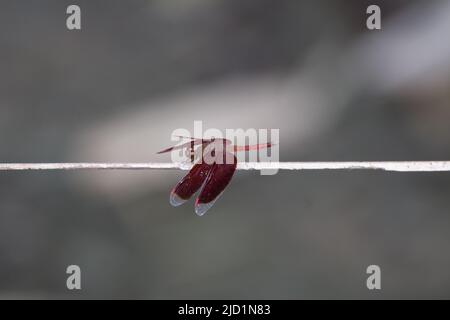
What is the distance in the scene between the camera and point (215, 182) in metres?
0.93

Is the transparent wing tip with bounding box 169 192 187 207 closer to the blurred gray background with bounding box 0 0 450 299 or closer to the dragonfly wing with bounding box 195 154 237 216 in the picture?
the dragonfly wing with bounding box 195 154 237 216

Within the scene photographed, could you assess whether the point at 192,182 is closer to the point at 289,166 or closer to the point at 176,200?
the point at 176,200

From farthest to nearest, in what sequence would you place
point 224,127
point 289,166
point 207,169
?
point 224,127
point 207,169
point 289,166

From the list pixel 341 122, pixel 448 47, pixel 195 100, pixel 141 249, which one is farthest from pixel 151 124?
pixel 448 47

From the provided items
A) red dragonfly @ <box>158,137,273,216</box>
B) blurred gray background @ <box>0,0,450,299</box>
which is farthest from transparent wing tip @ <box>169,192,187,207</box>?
blurred gray background @ <box>0,0,450,299</box>

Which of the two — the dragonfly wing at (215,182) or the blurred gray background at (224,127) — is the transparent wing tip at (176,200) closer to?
the dragonfly wing at (215,182)

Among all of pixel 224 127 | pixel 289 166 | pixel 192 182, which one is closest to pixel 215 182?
pixel 192 182

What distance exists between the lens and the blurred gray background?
62.2 inches

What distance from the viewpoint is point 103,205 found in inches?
63.2

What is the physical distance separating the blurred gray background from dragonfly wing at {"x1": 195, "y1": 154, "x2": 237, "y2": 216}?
0.57 meters

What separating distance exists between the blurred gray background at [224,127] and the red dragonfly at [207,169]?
57 centimetres

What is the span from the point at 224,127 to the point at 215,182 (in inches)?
27.5

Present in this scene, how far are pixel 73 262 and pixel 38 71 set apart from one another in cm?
61

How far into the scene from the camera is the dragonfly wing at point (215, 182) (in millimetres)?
887
